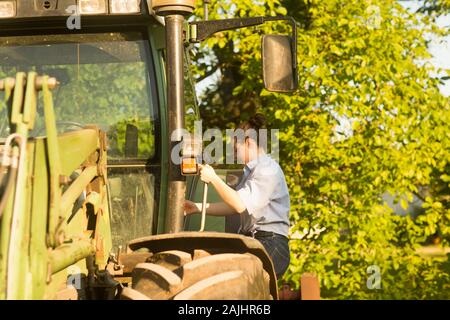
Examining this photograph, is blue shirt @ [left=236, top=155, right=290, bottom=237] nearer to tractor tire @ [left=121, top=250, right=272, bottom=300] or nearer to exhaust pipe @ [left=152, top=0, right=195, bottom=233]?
exhaust pipe @ [left=152, top=0, right=195, bottom=233]

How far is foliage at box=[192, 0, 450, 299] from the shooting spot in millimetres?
8453

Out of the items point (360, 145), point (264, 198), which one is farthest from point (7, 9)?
point (360, 145)

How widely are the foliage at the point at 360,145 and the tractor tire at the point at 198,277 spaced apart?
4.69m

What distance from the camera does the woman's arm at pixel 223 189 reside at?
4.45 metres

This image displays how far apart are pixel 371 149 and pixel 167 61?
14.1 ft

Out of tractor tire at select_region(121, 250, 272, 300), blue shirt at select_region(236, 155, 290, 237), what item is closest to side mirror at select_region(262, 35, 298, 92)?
blue shirt at select_region(236, 155, 290, 237)

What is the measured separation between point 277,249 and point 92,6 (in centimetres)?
166

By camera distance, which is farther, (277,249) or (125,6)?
(277,249)

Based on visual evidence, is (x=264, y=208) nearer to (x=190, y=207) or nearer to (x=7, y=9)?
(x=190, y=207)

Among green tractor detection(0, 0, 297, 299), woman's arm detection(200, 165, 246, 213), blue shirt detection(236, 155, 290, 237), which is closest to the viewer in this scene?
green tractor detection(0, 0, 297, 299)

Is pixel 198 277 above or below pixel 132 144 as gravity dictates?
below

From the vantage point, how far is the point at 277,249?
4945mm

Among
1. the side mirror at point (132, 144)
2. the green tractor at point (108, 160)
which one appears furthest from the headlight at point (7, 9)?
the side mirror at point (132, 144)
